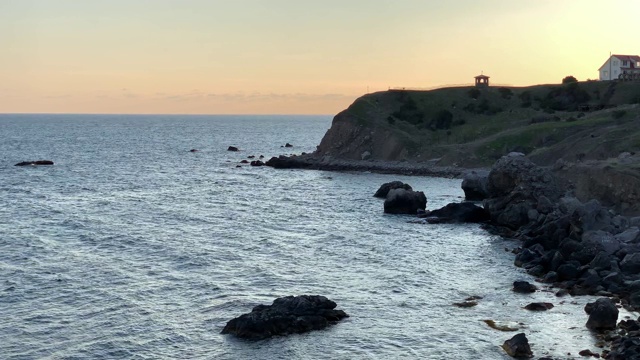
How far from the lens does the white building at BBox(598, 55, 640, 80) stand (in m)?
168

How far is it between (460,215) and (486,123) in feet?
250

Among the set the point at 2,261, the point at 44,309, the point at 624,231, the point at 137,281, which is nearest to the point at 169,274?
the point at 137,281

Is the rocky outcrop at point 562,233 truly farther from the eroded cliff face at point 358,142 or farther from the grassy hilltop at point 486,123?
the eroded cliff face at point 358,142

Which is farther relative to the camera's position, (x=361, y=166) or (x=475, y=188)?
→ (x=361, y=166)

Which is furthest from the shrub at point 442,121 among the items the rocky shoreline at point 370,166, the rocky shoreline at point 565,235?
the rocky shoreline at point 565,235

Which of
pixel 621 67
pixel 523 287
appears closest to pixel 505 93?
pixel 621 67

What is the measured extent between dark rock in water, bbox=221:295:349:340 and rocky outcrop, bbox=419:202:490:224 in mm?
37948

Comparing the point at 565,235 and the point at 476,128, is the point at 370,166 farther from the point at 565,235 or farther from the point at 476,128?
the point at 565,235

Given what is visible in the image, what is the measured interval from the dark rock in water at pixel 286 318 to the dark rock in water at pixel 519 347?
1079 cm

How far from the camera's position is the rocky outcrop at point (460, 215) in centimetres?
8081

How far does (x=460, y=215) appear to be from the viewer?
266ft

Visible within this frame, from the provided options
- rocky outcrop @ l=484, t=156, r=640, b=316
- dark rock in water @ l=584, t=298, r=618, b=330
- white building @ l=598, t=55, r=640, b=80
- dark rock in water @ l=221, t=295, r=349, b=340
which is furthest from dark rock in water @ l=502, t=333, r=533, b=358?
white building @ l=598, t=55, r=640, b=80

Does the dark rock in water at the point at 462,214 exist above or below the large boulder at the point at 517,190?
below

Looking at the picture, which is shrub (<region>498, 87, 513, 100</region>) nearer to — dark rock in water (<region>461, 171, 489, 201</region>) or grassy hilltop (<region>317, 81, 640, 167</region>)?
grassy hilltop (<region>317, 81, 640, 167</region>)
